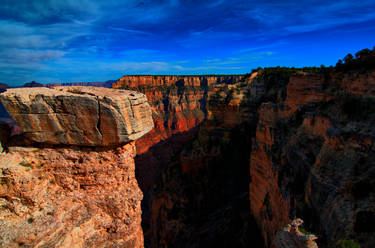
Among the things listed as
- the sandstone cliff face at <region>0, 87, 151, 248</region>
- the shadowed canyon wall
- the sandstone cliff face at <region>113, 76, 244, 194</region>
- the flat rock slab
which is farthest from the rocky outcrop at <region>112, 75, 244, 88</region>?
the sandstone cliff face at <region>0, 87, 151, 248</region>

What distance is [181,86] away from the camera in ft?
251

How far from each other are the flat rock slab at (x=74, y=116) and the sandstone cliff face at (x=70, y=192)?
39mm

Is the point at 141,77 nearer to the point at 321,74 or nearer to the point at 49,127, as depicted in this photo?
the point at 321,74

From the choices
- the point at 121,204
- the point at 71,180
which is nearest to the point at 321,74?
the point at 121,204

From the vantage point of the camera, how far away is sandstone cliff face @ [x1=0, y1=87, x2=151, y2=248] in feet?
18.1

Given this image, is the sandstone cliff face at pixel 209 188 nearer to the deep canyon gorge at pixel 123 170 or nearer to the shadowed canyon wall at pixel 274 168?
the shadowed canyon wall at pixel 274 168

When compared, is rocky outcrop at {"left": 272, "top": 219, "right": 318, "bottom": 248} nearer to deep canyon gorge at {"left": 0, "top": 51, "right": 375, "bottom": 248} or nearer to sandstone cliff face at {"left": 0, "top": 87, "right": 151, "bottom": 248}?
deep canyon gorge at {"left": 0, "top": 51, "right": 375, "bottom": 248}

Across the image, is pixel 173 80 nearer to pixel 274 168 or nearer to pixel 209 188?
pixel 209 188

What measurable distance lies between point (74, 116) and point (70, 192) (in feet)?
7.84

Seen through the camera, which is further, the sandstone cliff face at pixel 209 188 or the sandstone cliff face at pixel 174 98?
the sandstone cliff face at pixel 174 98

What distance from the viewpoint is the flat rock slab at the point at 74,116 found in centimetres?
569

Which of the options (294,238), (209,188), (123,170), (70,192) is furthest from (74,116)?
(209,188)

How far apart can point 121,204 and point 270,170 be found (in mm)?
8342

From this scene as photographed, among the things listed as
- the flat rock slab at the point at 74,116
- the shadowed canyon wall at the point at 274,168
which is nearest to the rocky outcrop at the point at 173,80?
the shadowed canyon wall at the point at 274,168
